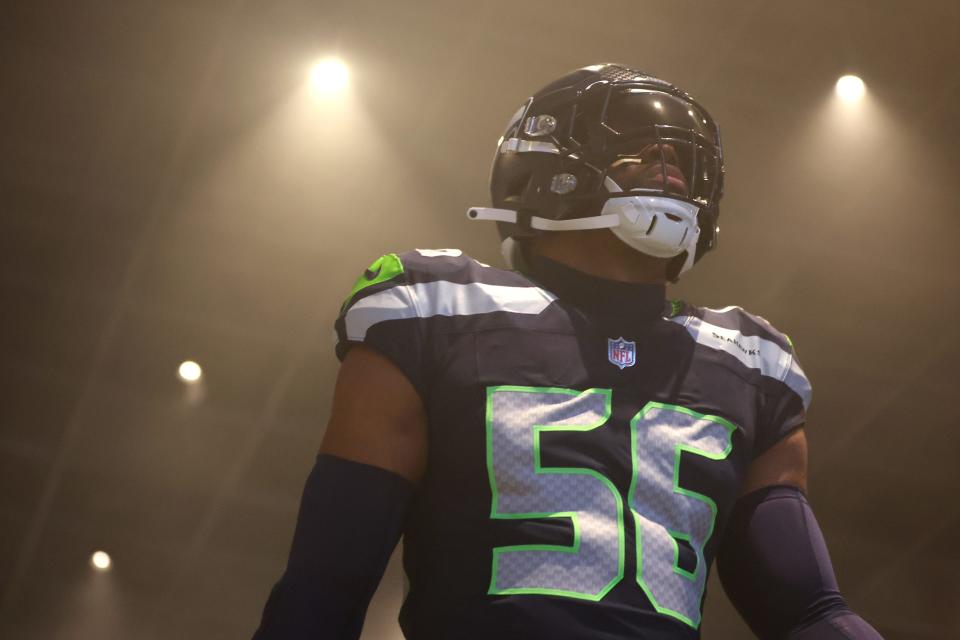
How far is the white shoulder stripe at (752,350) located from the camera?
163cm

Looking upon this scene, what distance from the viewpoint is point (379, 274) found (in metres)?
1.54

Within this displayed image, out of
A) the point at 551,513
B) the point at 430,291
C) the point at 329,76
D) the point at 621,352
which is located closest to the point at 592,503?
the point at 551,513

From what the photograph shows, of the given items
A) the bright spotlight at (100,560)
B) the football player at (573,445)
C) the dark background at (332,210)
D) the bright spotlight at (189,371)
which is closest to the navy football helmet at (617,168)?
the football player at (573,445)

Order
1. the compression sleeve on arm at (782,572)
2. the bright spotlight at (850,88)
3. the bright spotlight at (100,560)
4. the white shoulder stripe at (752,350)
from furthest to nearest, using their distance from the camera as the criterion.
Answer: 1. the bright spotlight at (100,560)
2. the bright spotlight at (850,88)
3. the white shoulder stripe at (752,350)
4. the compression sleeve on arm at (782,572)

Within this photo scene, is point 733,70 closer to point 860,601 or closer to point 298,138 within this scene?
point 298,138

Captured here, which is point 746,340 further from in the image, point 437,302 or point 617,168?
point 437,302

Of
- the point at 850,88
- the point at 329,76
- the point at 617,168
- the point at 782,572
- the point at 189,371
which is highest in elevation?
the point at 329,76

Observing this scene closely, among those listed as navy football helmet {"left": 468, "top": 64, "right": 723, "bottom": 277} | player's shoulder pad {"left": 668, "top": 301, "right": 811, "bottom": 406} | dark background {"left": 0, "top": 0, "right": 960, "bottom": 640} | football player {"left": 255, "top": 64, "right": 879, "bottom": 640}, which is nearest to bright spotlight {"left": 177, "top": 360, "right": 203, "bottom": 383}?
dark background {"left": 0, "top": 0, "right": 960, "bottom": 640}

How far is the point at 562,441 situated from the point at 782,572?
34cm

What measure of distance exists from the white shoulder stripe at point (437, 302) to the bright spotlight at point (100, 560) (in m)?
8.57

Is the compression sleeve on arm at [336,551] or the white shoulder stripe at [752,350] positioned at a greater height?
the white shoulder stripe at [752,350]

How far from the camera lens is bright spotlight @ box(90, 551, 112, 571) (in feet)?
30.8

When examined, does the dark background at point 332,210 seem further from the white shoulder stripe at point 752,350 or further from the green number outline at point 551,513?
the green number outline at point 551,513

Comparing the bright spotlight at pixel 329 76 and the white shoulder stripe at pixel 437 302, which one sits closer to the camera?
the white shoulder stripe at pixel 437 302
